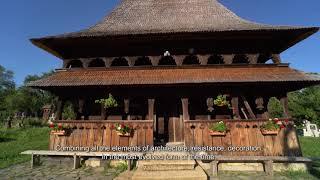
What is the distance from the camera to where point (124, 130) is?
9836 millimetres

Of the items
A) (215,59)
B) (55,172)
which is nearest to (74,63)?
(55,172)

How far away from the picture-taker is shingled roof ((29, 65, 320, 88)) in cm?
983

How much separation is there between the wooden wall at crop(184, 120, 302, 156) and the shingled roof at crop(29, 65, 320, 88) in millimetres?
1655

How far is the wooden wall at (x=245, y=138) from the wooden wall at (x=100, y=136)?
1.64 metres

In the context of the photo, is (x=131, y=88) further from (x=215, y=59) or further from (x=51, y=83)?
A: (x=215, y=59)

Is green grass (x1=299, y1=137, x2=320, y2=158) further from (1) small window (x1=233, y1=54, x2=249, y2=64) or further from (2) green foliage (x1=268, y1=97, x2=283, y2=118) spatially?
(2) green foliage (x1=268, y1=97, x2=283, y2=118)

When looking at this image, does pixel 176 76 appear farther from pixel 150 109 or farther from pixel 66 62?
pixel 66 62

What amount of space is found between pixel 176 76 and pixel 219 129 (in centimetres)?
265

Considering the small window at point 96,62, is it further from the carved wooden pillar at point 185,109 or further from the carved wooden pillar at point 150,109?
the carved wooden pillar at point 185,109

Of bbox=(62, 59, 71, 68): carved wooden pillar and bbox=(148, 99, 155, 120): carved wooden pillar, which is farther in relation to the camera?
bbox=(62, 59, 71, 68): carved wooden pillar

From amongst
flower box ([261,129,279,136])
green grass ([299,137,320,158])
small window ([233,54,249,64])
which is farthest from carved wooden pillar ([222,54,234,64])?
green grass ([299,137,320,158])

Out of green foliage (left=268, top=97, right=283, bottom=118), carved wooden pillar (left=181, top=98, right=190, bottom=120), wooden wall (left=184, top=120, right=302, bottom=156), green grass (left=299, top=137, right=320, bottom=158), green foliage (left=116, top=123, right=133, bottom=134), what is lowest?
green grass (left=299, top=137, right=320, bottom=158)

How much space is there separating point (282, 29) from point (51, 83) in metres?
9.42

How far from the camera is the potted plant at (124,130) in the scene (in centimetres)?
978
